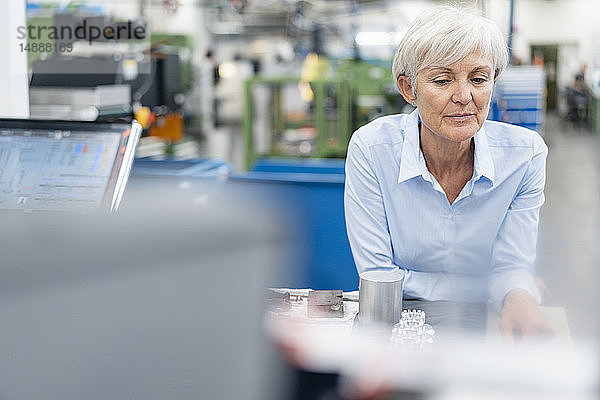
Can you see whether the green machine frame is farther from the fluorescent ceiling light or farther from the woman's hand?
the fluorescent ceiling light

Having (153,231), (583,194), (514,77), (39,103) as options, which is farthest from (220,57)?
(153,231)

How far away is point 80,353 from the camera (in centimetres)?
50

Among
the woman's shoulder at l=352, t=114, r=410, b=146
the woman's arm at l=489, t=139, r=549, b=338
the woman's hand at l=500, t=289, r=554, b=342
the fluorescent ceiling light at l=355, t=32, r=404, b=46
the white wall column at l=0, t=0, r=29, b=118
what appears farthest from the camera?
the fluorescent ceiling light at l=355, t=32, r=404, b=46

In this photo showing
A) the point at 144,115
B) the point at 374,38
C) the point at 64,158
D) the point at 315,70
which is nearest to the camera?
the point at 64,158

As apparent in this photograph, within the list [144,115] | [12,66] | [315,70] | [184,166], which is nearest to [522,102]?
[315,70]

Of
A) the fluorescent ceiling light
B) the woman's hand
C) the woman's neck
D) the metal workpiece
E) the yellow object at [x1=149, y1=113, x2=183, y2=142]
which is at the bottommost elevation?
the yellow object at [x1=149, y1=113, x2=183, y2=142]

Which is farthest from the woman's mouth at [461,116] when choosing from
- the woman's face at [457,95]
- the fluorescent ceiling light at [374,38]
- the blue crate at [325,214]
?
the fluorescent ceiling light at [374,38]

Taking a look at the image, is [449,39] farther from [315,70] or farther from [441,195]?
[315,70]

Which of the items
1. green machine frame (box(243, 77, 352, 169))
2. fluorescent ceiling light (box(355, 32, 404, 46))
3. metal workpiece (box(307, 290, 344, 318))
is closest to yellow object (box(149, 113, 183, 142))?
green machine frame (box(243, 77, 352, 169))

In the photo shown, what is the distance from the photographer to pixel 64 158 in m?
1.86

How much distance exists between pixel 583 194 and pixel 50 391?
811 centimetres

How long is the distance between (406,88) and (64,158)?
3.01ft

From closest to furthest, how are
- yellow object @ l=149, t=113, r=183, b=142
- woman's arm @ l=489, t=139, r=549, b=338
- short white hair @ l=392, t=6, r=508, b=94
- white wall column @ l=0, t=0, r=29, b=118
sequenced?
short white hair @ l=392, t=6, r=508, b=94, woman's arm @ l=489, t=139, r=549, b=338, white wall column @ l=0, t=0, r=29, b=118, yellow object @ l=149, t=113, r=183, b=142

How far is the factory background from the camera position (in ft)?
8.79
